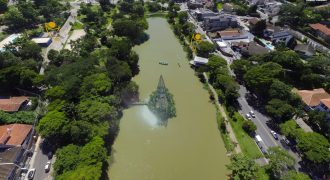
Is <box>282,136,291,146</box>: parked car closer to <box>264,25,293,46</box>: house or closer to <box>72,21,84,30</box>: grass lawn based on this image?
<box>264,25,293,46</box>: house

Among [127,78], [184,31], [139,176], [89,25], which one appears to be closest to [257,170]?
[139,176]

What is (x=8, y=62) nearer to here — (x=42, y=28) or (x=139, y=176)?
(x=42, y=28)

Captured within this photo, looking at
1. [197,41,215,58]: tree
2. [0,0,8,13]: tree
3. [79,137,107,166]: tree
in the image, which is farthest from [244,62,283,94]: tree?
[0,0,8,13]: tree

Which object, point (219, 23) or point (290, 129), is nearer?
point (290, 129)

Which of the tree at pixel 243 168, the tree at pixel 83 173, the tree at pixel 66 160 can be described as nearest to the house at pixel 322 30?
the tree at pixel 243 168

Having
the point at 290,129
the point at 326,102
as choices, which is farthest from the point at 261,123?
the point at 326,102

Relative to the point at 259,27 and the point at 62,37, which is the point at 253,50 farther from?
the point at 62,37
